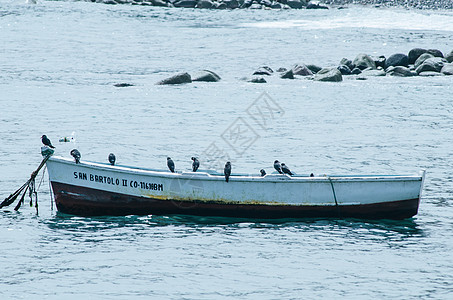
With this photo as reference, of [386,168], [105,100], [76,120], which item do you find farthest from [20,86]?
[386,168]

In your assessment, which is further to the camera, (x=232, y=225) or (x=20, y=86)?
(x=20, y=86)

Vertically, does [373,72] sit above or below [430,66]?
below

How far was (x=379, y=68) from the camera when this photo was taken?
63250mm

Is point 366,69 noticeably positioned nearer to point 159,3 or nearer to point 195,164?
point 195,164

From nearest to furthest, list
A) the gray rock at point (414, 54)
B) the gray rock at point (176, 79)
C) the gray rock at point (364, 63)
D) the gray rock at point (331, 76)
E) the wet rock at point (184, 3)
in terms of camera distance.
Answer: the gray rock at point (176, 79), the gray rock at point (331, 76), the gray rock at point (364, 63), the gray rock at point (414, 54), the wet rock at point (184, 3)

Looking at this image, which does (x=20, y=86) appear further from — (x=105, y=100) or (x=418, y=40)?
(x=418, y=40)

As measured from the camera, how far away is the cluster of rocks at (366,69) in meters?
57.9

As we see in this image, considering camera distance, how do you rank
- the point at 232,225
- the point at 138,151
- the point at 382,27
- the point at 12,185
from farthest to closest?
the point at 382,27, the point at 138,151, the point at 12,185, the point at 232,225

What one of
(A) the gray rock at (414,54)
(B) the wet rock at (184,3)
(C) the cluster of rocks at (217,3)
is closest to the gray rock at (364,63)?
(A) the gray rock at (414,54)

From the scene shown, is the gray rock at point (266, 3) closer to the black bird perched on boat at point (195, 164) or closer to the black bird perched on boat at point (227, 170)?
the black bird perched on boat at point (195, 164)

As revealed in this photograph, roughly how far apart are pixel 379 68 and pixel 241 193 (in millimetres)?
41749

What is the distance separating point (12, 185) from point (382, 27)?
76.4 m

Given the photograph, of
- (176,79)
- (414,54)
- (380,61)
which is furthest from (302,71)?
(176,79)

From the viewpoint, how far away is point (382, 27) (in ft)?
315
